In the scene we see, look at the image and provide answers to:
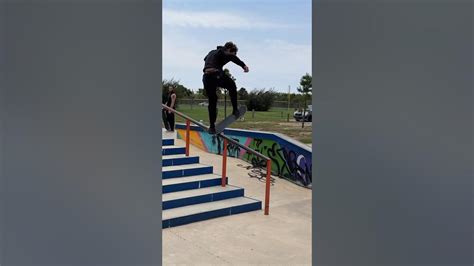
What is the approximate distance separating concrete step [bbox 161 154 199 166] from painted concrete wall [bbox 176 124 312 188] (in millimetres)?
1821

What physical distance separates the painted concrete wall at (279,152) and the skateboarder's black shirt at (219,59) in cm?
415

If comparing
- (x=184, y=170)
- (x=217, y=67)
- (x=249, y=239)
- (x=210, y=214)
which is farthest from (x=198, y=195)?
(x=217, y=67)

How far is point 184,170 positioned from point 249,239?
6.93ft

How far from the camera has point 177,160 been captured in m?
6.30

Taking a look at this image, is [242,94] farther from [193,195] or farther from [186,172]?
[193,195]

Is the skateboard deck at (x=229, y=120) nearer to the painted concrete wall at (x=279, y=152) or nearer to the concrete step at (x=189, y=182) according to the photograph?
the concrete step at (x=189, y=182)

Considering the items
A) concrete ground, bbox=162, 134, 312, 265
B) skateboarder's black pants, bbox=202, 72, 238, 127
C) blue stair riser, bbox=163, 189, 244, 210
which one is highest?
skateboarder's black pants, bbox=202, 72, 238, 127

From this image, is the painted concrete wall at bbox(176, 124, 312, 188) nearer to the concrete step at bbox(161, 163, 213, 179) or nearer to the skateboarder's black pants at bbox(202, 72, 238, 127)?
the concrete step at bbox(161, 163, 213, 179)

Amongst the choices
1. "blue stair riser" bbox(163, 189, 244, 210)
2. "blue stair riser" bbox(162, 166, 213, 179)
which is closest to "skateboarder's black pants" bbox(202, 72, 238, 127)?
"blue stair riser" bbox(163, 189, 244, 210)

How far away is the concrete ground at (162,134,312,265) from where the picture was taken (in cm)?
360

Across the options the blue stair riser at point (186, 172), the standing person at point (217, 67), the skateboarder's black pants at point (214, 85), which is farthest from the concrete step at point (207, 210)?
the standing person at point (217, 67)
